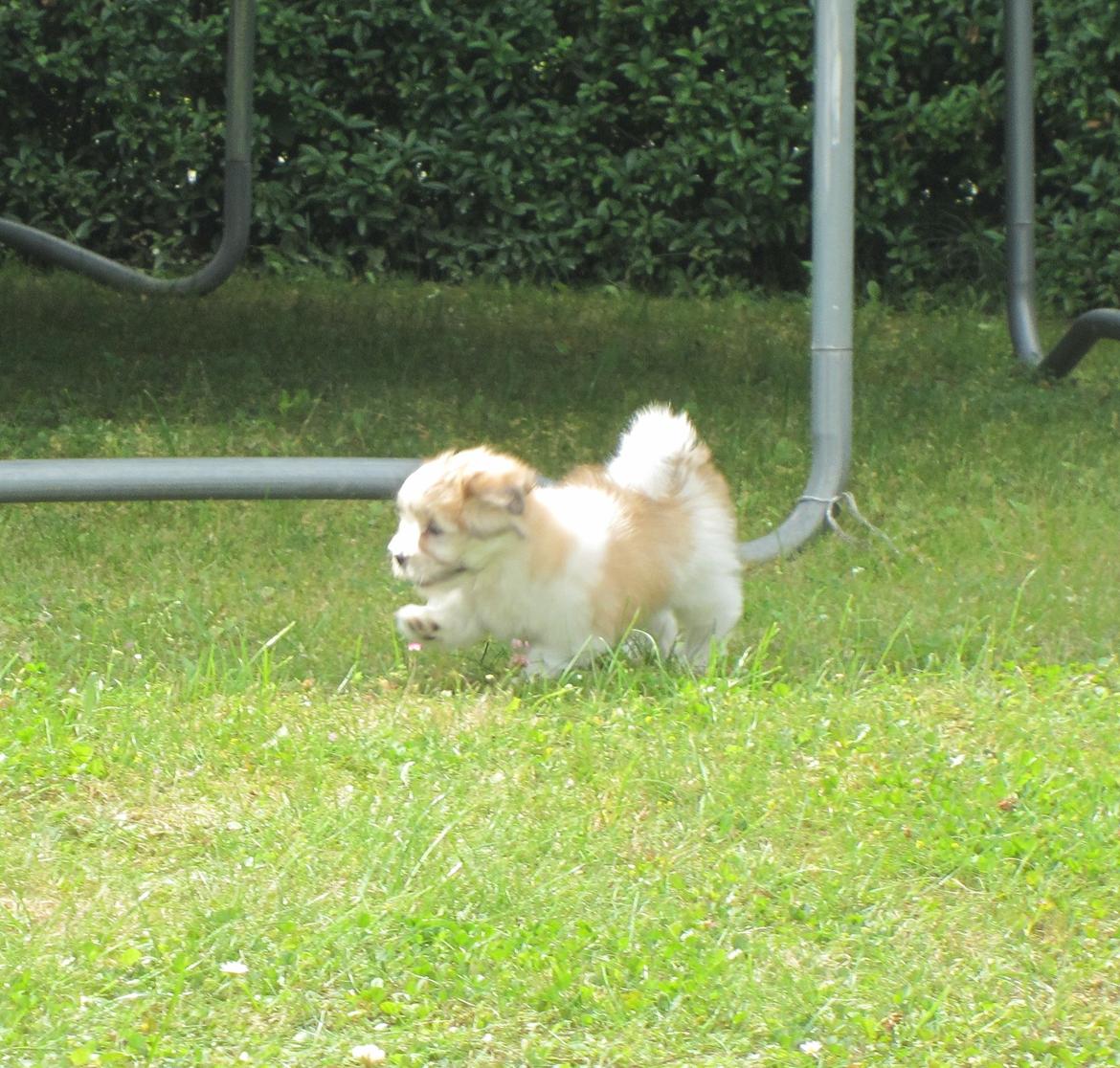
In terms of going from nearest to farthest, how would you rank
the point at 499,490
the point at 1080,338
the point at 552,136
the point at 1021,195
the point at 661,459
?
the point at 499,490 → the point at 661,459 → the point at 1080,338 → the point at 1021,195 → the point at 552,136

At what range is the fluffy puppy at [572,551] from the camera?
4.32 meters

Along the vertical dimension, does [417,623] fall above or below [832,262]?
below

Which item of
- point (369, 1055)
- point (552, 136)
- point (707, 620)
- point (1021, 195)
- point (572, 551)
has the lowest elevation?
point (369, 1055)

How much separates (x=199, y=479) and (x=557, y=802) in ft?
6.04

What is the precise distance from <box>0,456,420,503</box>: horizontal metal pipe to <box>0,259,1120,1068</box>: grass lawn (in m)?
0.36

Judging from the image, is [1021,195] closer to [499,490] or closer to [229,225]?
[229,225]

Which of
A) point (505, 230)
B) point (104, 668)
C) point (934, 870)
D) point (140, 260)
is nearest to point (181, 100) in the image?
point (140, 260)

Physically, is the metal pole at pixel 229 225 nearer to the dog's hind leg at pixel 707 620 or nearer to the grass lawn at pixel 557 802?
the grass lawn at pixel 557 802

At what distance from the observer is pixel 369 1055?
285 cm

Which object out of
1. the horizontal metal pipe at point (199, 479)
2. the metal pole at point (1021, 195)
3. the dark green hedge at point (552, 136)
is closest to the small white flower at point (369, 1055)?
the horizontal metal pipe at point (199, 479)

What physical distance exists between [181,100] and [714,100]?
3.45 metres

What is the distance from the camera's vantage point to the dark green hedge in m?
11.0

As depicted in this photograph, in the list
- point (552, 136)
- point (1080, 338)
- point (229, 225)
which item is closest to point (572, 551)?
point (1080, 338)

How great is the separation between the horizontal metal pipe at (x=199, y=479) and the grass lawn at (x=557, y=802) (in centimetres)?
36
